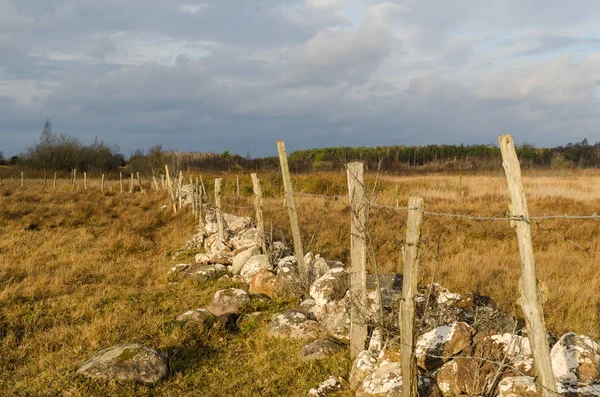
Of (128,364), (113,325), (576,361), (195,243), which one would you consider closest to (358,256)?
(576,361)

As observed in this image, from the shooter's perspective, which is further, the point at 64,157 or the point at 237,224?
the point at 64,157

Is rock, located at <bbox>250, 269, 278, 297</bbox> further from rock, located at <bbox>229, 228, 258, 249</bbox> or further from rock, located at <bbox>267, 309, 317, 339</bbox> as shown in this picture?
rock, located at <bbox>229, 228, 258, 249</bbox>

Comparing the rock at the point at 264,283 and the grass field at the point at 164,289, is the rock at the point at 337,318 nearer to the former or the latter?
the grass field at the point at 164,289

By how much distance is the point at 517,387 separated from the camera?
366cm

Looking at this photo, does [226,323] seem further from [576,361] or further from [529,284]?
[529,284]

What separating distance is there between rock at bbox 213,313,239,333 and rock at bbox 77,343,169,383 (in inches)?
47.2

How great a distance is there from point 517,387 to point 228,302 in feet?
15.7

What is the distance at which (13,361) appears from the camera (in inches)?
230

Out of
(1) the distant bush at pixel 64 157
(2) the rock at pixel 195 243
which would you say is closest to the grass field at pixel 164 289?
(2) the rock at pixel 195 243

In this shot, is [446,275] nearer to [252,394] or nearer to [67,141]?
[252,394]

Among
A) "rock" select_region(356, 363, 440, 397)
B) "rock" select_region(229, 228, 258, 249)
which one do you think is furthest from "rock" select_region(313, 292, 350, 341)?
"rock" select_region(229, 228, 258, 249)

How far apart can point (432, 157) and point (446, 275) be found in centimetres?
6716

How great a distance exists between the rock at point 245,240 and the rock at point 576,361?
7.13m

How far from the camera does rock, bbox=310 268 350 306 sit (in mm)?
6836
